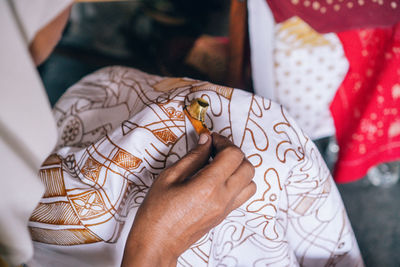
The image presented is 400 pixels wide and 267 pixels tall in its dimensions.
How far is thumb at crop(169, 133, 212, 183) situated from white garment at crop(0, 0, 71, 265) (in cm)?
15

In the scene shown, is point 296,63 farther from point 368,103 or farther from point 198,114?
point 198,114

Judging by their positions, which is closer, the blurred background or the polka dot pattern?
the polka dot pattern

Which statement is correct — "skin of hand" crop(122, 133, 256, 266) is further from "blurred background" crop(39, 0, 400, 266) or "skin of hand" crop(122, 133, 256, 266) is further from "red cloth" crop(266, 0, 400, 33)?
"blurred background" crop(39, 0, 400, 266)

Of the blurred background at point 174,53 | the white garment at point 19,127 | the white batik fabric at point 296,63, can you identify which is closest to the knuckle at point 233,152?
the white garment at point 19,127

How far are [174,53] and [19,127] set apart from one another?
0.91m

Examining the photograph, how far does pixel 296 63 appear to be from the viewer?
67 cm

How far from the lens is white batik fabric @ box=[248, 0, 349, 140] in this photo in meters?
0.64

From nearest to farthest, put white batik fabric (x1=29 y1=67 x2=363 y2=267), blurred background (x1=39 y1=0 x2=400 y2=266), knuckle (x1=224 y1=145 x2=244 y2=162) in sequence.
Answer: knuckle (x1=224 y1=145 x2=244 y2=162)
white batik fabric (x1=29 y1=67 x2=363 y2=267)
blurred background (x1=39 y1=0 x2=400 y2=266)

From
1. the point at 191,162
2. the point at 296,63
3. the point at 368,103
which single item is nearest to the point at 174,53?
the point at 296,63

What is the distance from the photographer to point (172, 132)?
48 centimetres

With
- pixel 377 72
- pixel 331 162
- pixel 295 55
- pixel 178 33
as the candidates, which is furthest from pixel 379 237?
pixel 178 33

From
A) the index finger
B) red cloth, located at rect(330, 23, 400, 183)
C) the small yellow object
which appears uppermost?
the small yellow object

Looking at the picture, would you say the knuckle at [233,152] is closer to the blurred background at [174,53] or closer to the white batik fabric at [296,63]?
the white batik fabric at [296,63]

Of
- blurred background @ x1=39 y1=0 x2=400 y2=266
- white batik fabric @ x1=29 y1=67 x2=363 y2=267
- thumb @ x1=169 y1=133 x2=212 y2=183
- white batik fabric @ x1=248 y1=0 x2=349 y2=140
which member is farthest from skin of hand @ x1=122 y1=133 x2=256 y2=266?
blurred background @ x1=39 y1=0 x2=400 y2=266
